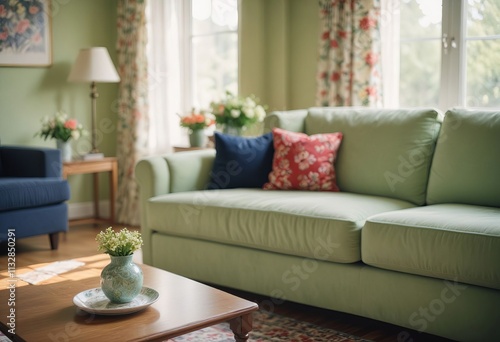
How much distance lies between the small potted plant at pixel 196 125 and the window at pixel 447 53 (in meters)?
1.36

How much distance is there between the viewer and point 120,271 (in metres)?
2.38

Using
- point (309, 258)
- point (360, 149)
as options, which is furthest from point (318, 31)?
point (309, 258)

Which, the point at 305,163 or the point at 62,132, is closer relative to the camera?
the point at 305,163

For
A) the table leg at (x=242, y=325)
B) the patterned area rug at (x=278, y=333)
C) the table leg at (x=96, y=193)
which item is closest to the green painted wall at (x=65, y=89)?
the table leg at (x=96, y=193)

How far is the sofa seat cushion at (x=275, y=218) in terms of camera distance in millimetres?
3152

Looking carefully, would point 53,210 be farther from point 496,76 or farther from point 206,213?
point 496,76

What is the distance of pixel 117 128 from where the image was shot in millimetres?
6117

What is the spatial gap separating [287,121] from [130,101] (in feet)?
6.90

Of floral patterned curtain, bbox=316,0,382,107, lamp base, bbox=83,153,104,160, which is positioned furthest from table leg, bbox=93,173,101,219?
floral patterned curtain, bbox=316,0,382,107

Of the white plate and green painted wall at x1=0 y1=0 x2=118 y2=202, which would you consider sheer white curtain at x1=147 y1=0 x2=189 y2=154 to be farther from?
the white plate

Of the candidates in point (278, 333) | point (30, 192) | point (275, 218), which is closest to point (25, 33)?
point (30, 192)

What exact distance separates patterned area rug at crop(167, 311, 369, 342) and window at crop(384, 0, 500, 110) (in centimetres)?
191

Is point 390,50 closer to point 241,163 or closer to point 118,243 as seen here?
point 241,163

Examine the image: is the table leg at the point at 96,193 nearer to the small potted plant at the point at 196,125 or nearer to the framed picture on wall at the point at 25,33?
the framed picture on wall at the point at 25,33
